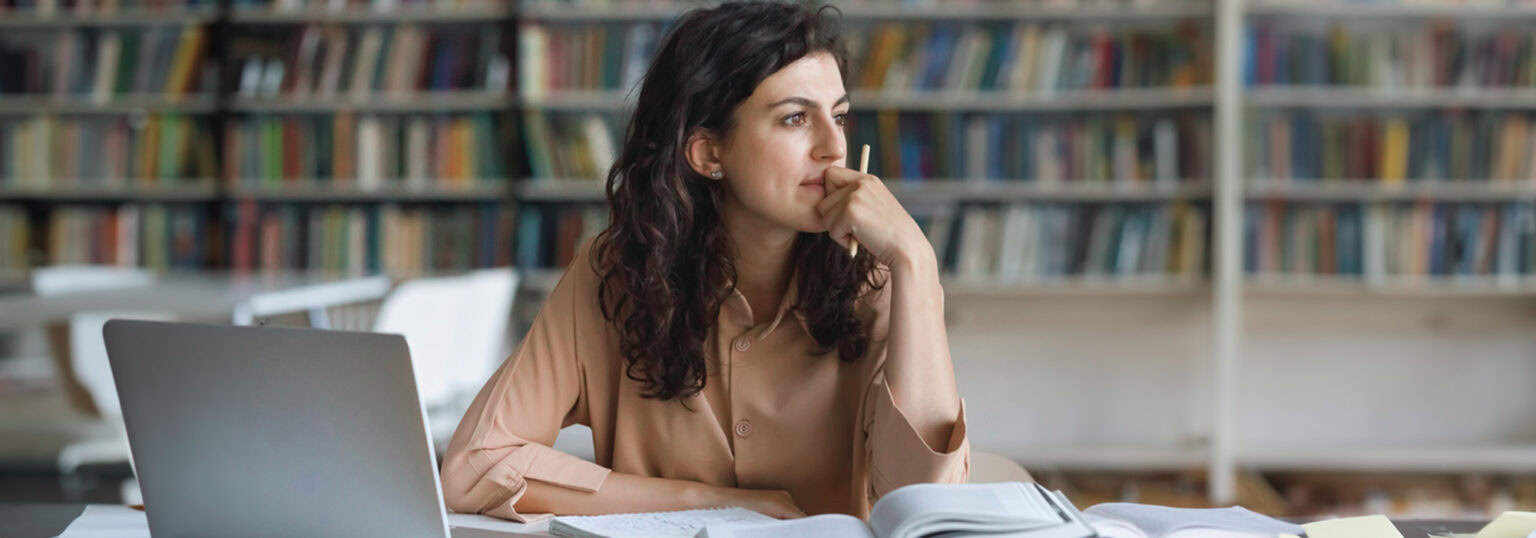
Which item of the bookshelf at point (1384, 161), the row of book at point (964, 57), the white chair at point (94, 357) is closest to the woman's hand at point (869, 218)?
the white chair at point (94, 357)

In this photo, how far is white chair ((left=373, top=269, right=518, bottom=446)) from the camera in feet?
9.66

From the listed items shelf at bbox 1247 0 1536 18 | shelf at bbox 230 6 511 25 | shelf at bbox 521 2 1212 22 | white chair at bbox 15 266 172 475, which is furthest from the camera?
shelf at bbox 230 6 511 25

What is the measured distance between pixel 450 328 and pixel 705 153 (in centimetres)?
182

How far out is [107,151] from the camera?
436 cm

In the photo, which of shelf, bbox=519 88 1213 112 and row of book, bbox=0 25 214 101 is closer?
shelf, bbox=519 88 1213 112

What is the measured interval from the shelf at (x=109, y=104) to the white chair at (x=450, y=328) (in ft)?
4.65

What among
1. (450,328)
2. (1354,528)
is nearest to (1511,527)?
(1354,528)

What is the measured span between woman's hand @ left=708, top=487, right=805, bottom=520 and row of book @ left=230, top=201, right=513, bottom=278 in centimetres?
285

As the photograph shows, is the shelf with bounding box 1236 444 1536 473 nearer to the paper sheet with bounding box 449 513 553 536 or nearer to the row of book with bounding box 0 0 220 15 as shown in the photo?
the paper sheet with bounding box 449 513 553 536

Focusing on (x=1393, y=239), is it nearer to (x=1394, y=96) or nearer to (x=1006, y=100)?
(x=1394, y=96)

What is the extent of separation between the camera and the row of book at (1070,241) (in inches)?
154

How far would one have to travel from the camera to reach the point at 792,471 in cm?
150

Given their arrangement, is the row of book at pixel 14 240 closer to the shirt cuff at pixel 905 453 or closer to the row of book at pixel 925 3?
the row of book at pixel 925 3


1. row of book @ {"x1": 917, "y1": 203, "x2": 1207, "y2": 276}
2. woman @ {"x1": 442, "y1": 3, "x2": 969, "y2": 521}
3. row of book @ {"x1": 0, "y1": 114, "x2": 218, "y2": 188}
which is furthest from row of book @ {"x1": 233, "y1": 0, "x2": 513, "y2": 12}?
woman @ {"x1": 442, "y1": 3, "x2": 969, "y2": 521}
